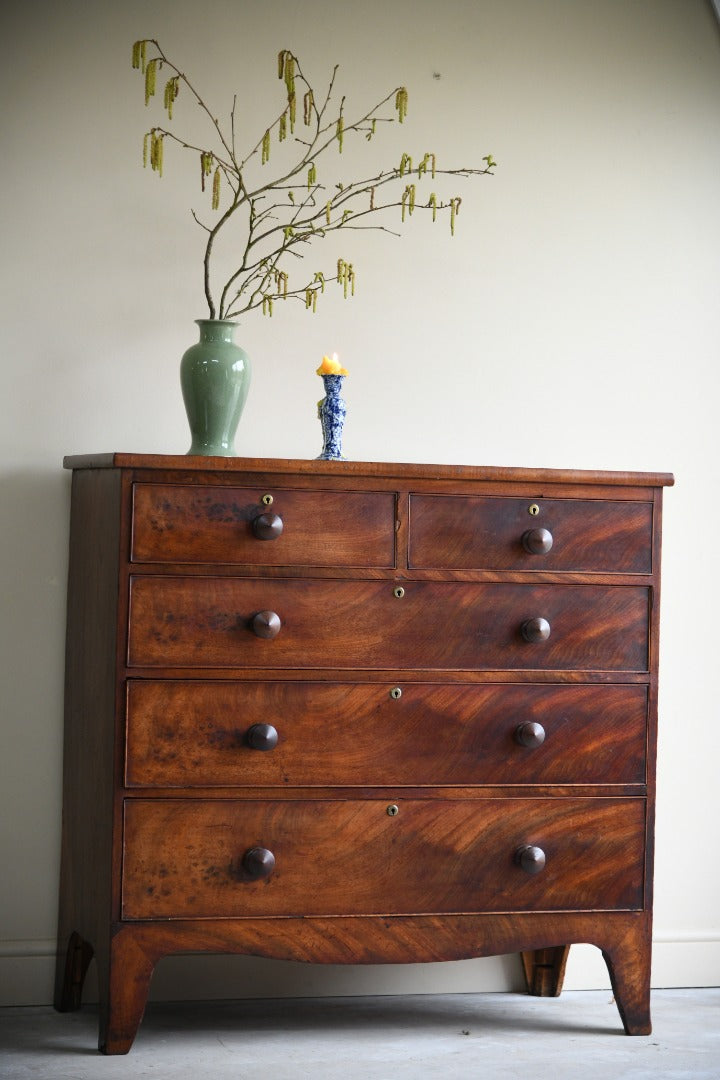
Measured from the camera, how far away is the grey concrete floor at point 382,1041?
221cm

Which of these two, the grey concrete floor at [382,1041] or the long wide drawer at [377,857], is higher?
the long wide drawer at [377,857]

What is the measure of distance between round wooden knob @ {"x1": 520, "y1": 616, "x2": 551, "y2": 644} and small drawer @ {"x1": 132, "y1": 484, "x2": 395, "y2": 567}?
0.94ft

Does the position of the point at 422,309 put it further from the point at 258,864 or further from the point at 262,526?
the point at 258,864

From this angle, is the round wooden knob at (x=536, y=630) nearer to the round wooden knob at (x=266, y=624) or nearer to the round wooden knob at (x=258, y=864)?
the round wooden knob at (x=266, y=624)

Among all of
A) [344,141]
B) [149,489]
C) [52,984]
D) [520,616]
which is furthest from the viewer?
[344,141]

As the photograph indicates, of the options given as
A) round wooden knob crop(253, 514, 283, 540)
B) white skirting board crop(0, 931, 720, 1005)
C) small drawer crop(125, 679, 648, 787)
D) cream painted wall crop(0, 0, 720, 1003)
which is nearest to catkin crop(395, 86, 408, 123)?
cream painted wall crop(0, 0, 720, 1003)

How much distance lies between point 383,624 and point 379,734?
0.67ft

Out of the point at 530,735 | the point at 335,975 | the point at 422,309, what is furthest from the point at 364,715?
the point at 422,309

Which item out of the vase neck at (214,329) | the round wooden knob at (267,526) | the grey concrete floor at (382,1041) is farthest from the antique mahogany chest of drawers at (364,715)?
the vase neck at (214,329)

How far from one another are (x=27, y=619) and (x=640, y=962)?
1.44 m

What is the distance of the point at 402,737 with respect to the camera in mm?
2270

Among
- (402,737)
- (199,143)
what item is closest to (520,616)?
(402,737)

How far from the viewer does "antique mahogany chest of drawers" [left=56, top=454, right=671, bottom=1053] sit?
2.18 meters

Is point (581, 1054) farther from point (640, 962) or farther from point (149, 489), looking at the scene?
point (149, 489)
